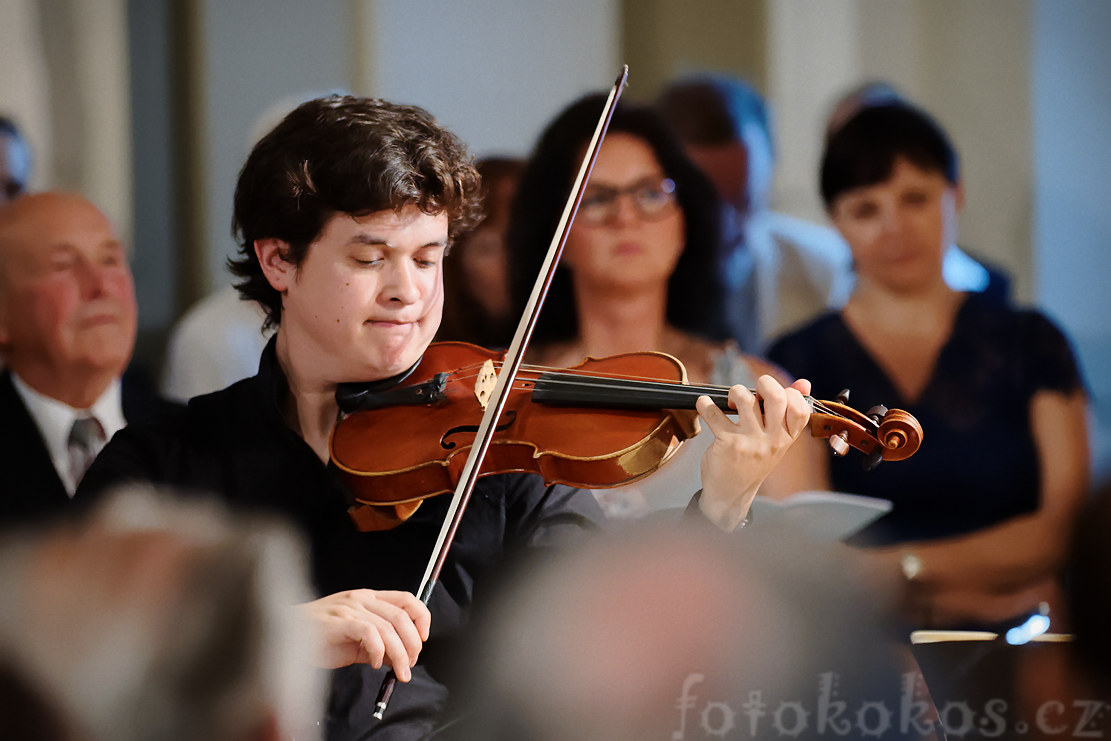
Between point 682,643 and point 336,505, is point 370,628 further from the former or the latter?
point 682,643

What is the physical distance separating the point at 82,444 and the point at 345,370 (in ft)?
2.02

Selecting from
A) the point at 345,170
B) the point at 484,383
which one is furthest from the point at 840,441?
the point at 345,170

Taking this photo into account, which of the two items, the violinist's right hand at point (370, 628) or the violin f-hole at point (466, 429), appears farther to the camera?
the violin f-hole at point (466, 429)

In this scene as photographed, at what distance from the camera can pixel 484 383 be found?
4.22 feet

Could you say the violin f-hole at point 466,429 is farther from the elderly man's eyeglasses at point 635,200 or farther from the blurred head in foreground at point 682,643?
the elderly man's eyeglasses at point 635,200

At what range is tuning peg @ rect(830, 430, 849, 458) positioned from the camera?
1162 mm

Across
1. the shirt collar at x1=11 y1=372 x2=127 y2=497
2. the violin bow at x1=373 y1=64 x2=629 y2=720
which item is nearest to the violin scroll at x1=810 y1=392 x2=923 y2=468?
the violin bow at x1=373 y1=64 x2=629 y2=720

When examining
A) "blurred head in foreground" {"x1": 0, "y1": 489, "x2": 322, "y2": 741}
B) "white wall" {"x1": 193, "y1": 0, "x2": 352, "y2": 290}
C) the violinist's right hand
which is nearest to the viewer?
"blurred head in foreground" {"x1": 0, "y1": 489, "x2": 322, "y2": 741}

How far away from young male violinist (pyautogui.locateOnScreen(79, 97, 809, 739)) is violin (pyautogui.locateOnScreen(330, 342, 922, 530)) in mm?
53

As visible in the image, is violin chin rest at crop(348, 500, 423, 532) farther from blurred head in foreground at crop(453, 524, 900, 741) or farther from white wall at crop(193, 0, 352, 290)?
white wall at crop(193, 0, 352, 290)

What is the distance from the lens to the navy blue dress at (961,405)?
2.03m

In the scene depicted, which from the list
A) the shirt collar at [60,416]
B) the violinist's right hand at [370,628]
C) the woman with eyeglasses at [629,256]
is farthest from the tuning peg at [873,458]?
the shirt collar at [60,416]

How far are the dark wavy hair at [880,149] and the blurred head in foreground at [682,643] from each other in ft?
2.07

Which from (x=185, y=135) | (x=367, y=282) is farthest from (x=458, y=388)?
(x=185, y=135)
